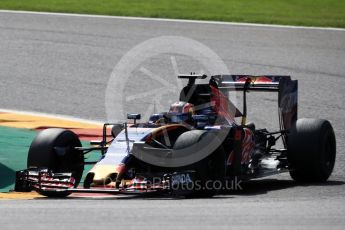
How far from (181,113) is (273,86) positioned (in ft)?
4.79

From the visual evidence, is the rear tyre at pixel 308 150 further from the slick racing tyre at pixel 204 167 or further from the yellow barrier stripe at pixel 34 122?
the yellow barrier stripe at pixel 34 122

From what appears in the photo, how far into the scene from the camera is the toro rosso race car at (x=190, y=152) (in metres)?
10.6

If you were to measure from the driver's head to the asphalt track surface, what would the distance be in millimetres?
962

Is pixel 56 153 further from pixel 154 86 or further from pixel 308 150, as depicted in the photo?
pixel 154 86

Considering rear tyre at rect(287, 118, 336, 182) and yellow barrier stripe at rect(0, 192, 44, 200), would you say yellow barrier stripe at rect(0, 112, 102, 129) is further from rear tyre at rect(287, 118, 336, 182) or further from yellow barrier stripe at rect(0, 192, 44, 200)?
rear tyre at rect(287, 118, 336, 182)

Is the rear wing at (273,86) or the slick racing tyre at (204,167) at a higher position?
the rear wing at (273,86)

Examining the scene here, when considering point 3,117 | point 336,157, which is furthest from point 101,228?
point 3,117

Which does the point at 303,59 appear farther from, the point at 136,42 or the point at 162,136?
the point at 162,136

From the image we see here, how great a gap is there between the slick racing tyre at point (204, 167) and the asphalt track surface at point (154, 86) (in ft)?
0.70

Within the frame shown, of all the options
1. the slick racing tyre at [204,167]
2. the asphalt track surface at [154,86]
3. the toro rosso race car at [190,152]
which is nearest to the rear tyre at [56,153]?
the toro rosso race car at [190,152]

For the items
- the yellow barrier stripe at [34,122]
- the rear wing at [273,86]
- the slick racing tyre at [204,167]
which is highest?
the rear wing at [273,86]

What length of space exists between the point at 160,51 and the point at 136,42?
0.56 metres

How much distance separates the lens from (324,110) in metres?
16.5

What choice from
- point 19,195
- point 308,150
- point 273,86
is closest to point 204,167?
point 308,150
